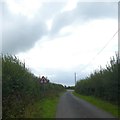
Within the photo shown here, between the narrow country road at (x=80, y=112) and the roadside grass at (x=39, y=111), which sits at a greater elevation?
the roadside grass at (x=39, y=111)

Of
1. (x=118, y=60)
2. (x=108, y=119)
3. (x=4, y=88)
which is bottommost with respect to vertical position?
(x=108, y=119)

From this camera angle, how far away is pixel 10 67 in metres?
19.7

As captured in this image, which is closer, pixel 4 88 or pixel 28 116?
pixel 4 88

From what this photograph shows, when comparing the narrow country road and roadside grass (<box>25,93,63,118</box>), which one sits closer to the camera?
roadside grass (<box>25,93,63,118</box>)

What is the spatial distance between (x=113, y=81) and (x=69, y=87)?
159 m

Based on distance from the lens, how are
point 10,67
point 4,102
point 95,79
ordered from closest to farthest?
point 4,102 → point 10,67 → point 95,79

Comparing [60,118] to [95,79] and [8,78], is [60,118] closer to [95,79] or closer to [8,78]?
[8,78]

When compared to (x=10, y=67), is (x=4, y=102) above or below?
below

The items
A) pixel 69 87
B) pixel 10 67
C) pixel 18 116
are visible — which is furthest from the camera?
pixel 69 87

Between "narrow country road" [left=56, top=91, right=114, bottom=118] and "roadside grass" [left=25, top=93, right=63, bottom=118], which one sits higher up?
"roadside grass" [left=25, top=93, right=63, bottom=118]

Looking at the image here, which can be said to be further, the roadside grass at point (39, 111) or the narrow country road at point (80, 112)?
the narrow country road at point (80, 112)

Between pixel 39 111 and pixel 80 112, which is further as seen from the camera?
pixel 80 112

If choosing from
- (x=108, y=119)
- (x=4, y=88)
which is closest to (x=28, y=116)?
(x=4, y=88)

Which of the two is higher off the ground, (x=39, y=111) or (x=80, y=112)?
(x=39, y=111)
